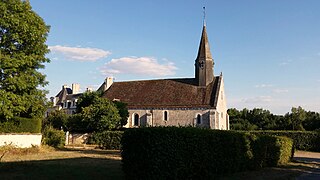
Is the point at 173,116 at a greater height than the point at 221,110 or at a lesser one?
lesser

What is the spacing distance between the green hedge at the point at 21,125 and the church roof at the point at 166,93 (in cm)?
2067

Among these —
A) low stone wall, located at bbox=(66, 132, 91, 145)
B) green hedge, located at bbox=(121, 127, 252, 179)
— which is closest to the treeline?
low stone wall, located at bbox=(66, 132, 91, 145)

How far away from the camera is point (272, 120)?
72.2 meters

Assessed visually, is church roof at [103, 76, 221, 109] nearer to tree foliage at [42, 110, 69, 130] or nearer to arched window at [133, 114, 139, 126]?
arched window at [133, 114, 139, 126]

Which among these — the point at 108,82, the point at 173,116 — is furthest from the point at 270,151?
the point at 108,82

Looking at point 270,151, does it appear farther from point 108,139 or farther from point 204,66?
point 204,66

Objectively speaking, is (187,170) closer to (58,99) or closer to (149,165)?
(149,165)

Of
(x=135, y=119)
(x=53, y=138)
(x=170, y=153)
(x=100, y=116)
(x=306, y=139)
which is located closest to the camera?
(x=170, y=153)

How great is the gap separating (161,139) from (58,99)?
71817mm

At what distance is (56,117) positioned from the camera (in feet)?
143

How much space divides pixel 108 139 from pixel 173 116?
14.7m

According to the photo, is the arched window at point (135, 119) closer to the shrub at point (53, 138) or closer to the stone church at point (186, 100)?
the stone church at point (186, 100)

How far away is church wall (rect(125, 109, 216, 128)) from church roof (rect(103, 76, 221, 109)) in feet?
2.25

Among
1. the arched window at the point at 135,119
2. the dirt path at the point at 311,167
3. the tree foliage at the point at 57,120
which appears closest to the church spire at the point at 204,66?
the arched window at the point at 135,119
